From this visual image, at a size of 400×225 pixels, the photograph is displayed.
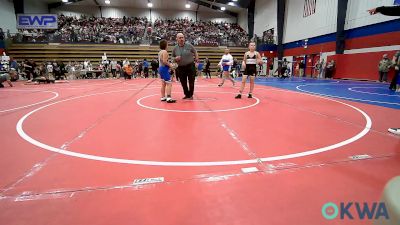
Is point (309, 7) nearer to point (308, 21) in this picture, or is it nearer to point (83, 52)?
point (308, 21)

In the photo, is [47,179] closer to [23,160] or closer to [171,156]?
[23,160]

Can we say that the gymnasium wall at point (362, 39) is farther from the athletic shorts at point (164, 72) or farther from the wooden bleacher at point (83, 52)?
the athletic shorts at point (164, 72)

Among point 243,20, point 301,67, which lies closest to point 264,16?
point 243,20

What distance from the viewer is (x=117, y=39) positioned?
90.6 ft

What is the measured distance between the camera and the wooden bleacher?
82.2ft

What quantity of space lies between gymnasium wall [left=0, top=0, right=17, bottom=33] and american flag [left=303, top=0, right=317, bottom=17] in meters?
30.8

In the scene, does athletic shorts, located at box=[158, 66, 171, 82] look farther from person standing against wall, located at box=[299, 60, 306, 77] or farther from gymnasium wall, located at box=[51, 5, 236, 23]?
gymnasium wall, located at box=[51, 5, 236, 23]

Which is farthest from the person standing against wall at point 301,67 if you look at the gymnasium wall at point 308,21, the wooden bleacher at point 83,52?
the wooden bleacher at point 83,52

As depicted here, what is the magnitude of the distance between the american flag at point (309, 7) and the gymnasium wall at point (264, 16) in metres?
5.07

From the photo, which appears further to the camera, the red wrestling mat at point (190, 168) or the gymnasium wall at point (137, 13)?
the gymnasium wall at point (137, 13)

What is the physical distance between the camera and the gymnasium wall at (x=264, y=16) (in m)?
28.3

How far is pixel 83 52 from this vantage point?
26438 millimetres

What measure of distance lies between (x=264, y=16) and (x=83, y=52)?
22757 mm

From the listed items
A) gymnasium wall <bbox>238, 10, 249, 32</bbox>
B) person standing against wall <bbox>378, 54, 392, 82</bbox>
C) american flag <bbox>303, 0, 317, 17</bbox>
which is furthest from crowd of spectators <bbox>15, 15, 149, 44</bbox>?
person standing against wall <bbox>378, 54, 392, 82</bbox>
